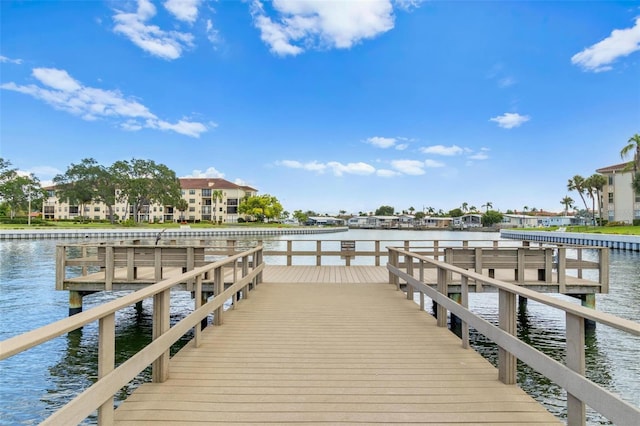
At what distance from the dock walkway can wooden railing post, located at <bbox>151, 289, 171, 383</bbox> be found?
10cm

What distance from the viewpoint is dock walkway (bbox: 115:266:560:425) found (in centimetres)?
298

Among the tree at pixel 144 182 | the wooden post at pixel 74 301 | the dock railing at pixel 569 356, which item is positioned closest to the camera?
the dock railing at pixel 569 356

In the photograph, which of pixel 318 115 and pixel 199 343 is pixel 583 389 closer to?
pixel 199 343

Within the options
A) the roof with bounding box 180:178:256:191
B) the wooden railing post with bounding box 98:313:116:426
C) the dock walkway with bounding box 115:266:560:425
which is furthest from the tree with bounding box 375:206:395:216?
the wooden railing post with bounding box 98:313:116:426

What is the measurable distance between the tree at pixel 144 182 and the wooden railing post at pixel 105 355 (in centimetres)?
8085

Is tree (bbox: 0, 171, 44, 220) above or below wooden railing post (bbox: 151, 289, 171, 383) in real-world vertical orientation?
above

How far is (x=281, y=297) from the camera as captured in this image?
8.05m

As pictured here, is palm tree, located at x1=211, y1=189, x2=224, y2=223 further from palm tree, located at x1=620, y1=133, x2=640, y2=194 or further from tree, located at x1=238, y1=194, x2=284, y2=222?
palm tree, located at x1=620, y1=133, x2=640, y2=194

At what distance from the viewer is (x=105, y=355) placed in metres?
2.48

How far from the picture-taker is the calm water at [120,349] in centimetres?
530

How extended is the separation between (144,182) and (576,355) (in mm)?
83033

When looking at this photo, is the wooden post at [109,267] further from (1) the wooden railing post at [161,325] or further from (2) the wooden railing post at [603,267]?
(2) the wooden railing post at [603,267]

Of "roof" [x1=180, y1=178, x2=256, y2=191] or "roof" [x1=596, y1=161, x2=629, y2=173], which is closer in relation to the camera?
"roof" [x1=596, y1=161, x2=629, y2=173]

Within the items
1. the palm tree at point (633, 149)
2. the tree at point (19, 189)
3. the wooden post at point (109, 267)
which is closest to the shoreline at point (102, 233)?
the wooden post at point (109, 267)
